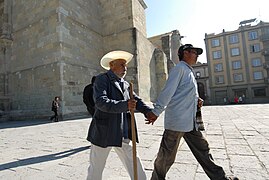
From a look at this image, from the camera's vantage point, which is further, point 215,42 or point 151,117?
point 215,42

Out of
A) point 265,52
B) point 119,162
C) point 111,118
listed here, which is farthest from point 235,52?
point 111,118

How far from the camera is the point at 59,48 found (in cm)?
1125

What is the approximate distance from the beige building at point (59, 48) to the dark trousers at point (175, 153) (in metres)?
9.82

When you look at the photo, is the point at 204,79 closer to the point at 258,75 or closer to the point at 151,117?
the point at 258,75

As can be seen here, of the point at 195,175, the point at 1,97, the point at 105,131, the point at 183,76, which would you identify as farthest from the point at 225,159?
the point at 1,97

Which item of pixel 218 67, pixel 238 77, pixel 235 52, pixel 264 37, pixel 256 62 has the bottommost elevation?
pixel 238 77

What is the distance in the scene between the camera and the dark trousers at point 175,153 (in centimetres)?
198

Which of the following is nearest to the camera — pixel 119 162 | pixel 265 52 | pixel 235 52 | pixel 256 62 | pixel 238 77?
pixel 119 162

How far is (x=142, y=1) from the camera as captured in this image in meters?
17.9

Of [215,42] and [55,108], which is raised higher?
[215,42]

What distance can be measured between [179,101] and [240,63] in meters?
40.7

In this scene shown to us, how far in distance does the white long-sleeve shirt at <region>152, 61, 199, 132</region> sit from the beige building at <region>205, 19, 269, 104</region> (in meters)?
38.2

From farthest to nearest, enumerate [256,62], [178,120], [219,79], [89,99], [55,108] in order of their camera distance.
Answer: [219,79] < [256,62] < [55,108] < [89,99] < [178,120]

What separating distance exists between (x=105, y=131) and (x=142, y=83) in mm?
14056
